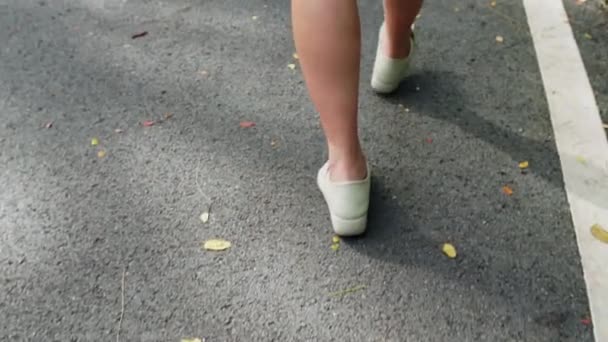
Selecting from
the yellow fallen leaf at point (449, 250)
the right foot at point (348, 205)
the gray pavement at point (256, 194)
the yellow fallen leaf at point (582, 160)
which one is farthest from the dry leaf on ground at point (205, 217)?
the yellow fallen leaf at point (582, 160)

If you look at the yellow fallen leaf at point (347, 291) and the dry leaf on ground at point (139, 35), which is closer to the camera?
the yellow fallen leaf at point (347, 291)

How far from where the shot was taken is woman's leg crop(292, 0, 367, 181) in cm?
114

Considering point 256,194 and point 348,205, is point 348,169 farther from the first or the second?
point 256,194

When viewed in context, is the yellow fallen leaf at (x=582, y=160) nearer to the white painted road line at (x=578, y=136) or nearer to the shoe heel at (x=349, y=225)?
the white painted road line at (x=578, y=136)

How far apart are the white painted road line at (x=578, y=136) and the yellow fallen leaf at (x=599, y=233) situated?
0.01 m

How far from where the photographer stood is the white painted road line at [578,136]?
130 cm

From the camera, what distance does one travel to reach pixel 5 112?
1703 mm

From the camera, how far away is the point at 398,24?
1.60m

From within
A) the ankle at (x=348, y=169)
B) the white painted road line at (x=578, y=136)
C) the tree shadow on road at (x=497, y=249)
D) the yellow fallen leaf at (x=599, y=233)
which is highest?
the ankle at (x=348, y=169)

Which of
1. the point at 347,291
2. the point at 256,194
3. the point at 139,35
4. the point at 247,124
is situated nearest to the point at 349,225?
the point at 347,291

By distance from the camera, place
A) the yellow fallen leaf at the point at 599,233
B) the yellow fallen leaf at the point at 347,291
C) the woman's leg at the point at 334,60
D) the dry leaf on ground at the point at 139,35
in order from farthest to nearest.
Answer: the dry leaf on ground at the point at 139,35 < the yellow fallen leaf at the point at 599,233 < the yellow fallen leaf at the point at 347,291 < the woman's leg at the point at 334,60

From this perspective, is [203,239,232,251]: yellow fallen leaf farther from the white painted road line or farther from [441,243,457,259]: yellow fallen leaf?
the white painted road line

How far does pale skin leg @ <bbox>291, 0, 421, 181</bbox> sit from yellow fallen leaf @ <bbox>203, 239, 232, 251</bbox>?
28 cm

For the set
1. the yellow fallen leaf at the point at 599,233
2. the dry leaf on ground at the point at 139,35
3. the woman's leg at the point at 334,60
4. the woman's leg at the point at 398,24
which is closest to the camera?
the woman's leg at the point at 334,60
